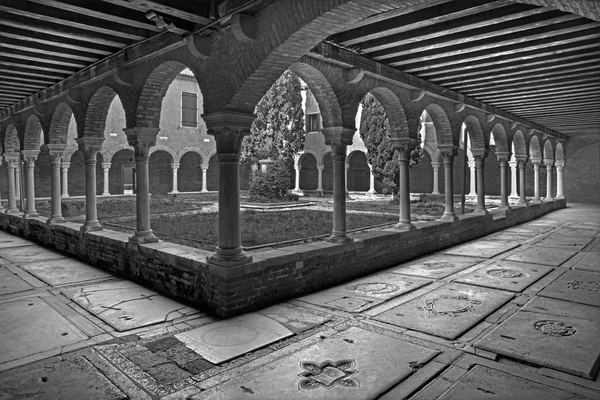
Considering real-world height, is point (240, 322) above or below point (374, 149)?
below

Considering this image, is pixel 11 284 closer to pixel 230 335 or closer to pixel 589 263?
pixel 230 335

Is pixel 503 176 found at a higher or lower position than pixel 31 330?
higher

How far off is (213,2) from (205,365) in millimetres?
3969

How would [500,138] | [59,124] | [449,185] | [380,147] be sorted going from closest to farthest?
[59,124]
[449,185]
[500,138]
[380,147]

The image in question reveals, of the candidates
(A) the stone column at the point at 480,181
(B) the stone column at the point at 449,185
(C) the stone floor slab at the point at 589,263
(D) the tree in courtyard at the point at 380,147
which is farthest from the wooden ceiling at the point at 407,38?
(D) the tree in courtyard at the point at 380,147

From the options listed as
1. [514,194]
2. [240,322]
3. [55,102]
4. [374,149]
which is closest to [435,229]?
[240,322]

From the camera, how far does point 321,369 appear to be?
380 cm

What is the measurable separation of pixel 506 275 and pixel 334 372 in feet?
15.3

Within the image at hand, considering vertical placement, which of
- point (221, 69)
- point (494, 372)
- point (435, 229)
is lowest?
point (494, 372)

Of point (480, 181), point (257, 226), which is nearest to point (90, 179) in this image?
point (257, 226)

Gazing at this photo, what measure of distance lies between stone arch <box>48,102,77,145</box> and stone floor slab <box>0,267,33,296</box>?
3684mm

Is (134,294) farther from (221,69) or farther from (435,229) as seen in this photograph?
(435,229)

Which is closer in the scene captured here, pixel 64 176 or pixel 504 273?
pixel 504 273

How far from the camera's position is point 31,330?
4.80 m
